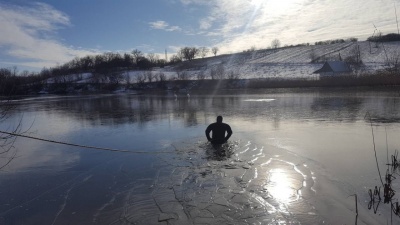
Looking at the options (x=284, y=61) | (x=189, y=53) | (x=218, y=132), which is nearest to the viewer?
(x=218, y=132)

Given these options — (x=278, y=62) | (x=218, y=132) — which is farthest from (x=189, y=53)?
(x=218, y=132)

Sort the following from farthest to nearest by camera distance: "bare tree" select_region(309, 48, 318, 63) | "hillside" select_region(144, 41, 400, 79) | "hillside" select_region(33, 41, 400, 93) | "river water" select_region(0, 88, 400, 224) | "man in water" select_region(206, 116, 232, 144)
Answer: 1. "bare tree" select_region(309, 48, 318, 63)
2. "hillside" select_region(144, 41, 400, 79)
3. "hillside" select_region(33, 41, 400, 93)
4. "man in water" select_region(206, 116, 232, 144)
5. "river water" select_region(0, 88, 400, 224)

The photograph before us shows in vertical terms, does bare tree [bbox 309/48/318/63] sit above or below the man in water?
above

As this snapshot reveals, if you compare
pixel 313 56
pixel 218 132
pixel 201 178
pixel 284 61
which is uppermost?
pixel 313 56

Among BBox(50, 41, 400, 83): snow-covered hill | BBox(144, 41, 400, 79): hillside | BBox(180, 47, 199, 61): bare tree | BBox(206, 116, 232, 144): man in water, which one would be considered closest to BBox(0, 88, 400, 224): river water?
BBox(206, 116, 232, 144): man in water

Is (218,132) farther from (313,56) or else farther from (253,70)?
(313,56)

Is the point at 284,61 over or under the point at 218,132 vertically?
over

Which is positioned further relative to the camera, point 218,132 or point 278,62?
point 278,62

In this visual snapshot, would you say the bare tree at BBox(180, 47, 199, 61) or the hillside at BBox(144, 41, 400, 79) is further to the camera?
the bare tree at BBox(180, 47, 199, 61)

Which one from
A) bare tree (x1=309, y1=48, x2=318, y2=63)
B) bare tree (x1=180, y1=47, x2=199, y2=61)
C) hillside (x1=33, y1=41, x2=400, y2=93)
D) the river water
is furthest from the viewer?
bare tree (x1=180, y1=47, x2=199, y2=61)

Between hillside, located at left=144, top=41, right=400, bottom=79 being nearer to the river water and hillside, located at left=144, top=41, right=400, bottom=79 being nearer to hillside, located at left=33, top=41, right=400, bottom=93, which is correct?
hillside, located at left=33, top=41, right=400, bottom=93

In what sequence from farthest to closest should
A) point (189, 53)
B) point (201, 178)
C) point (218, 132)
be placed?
point (189, 53) → point (218, 132) → point (201, 178)

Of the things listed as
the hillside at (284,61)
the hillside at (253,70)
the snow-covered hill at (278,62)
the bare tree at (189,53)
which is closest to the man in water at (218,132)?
the hillside at (253,70)

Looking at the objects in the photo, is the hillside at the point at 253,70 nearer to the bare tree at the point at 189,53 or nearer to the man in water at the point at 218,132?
the bare tree at the point at 189,53
